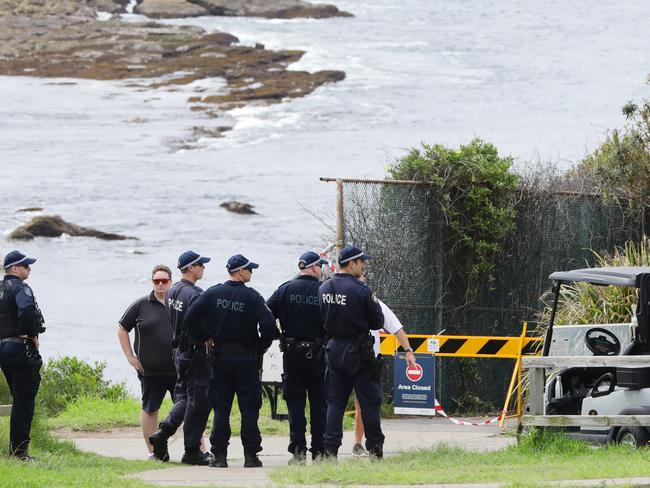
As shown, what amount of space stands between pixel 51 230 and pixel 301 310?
52.4 feet

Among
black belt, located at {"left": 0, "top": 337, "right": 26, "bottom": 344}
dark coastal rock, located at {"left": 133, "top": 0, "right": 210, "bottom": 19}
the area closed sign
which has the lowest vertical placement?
the area closed sign

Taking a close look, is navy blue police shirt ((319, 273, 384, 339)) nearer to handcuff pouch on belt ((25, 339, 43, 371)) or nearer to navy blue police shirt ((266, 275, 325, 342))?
navy blue police shirt ((266, 275, 325, 342))

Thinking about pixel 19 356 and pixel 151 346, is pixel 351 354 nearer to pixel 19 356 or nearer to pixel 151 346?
pixel 151 346

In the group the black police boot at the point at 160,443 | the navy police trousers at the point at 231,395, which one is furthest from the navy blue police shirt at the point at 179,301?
the black police boot at the point at 160,443

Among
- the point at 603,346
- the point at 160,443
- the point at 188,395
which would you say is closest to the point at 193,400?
the point at 188,395

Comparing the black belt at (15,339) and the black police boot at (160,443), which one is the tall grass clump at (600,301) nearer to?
the black police boot at (160,443)

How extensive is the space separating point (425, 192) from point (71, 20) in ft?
110

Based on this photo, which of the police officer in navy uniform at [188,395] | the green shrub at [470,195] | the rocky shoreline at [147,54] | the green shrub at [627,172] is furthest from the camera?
the rocky shoreline at [147,54]

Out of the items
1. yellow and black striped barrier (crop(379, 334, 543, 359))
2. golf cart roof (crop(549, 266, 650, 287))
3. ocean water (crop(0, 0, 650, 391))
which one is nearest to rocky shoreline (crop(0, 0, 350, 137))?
ocean water (crop(0, 0, 650, 391))

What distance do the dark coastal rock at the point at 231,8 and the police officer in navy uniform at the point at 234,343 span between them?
37672 millimetres

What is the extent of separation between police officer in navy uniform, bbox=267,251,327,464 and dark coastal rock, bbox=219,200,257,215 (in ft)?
52.5

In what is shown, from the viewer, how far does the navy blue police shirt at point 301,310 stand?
408 inches

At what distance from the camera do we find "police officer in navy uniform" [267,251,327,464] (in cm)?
1035

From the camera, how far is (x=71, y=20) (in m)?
45.4
